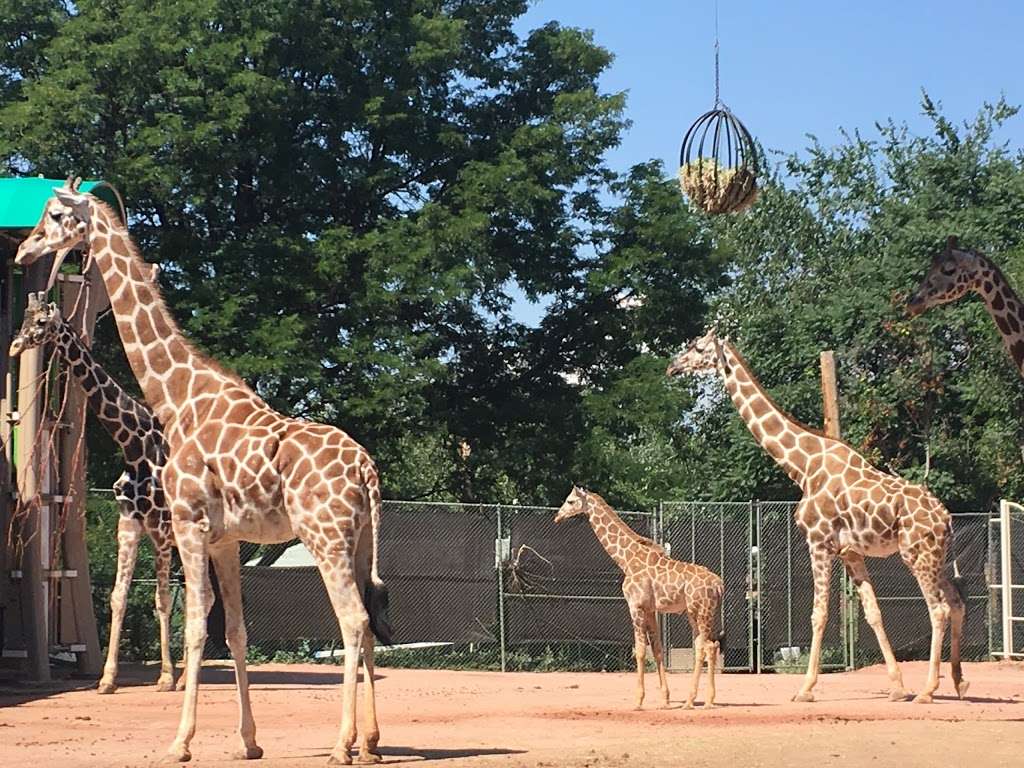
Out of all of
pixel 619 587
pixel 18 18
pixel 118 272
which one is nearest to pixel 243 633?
pixel 118 272

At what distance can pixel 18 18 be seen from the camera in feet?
89.4

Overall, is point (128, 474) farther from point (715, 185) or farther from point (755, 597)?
point (755, 597)

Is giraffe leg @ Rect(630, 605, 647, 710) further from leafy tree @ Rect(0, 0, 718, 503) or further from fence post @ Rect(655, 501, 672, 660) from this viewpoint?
leafy tree @ Rect(0, 0, 718, 503)

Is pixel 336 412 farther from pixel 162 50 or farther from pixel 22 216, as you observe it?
pixel 22 216

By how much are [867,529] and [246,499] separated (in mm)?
7409

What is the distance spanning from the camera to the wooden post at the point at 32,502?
16781 millimetres

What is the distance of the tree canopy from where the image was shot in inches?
1033

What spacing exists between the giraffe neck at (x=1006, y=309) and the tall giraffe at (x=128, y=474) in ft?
26.5

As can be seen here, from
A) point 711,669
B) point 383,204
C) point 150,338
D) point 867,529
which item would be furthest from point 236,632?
point 383,204

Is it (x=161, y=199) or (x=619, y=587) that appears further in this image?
(x=161, y=199)

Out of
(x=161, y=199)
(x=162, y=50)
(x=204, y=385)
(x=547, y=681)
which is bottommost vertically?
(x=547, y=681)

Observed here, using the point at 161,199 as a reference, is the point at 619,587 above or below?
below

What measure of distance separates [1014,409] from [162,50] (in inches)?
621

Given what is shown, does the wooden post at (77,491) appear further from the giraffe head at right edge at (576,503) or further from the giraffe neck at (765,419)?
the giraffe neck at (765,419)
